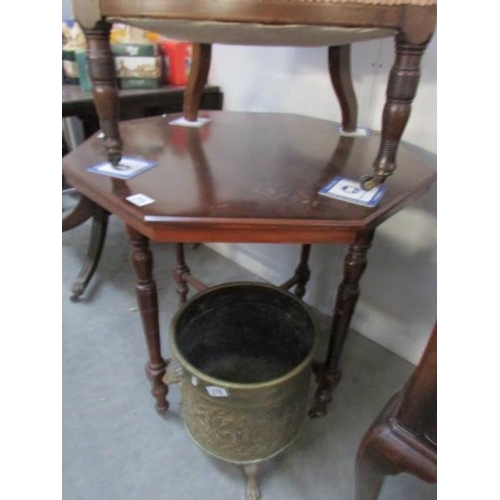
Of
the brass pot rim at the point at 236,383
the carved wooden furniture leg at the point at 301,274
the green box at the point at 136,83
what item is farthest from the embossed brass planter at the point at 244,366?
the green box at the point at 136,83

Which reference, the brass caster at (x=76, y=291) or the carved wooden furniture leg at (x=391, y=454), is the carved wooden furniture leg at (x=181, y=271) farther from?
the carved wooden furniture leg at (x=391, y=454)

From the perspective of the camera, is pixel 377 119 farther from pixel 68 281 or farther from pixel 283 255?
pixel 68 281

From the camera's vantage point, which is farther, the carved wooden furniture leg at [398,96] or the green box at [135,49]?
the green box at [135,49]

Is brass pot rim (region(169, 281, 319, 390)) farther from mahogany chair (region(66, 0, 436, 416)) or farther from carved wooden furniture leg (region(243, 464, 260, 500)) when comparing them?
carved wooden furniture leg (region(243, 464, 260, 500))

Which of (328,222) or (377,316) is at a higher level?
(328,222)

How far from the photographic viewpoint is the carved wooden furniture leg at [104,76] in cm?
55

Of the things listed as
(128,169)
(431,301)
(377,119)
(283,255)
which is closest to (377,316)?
(431,301)

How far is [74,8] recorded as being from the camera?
0.52 meters

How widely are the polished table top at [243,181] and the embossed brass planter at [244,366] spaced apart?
27cm

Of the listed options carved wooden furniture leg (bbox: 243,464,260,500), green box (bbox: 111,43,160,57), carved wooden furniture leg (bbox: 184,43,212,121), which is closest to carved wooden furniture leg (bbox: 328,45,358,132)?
carved wooden furniture leg (bbox: 184,43,212,121)

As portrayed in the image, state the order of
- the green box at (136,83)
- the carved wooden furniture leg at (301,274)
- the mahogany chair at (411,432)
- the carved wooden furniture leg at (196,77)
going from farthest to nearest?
the green box at (136,83)
the carved wooden furniture leg at (301,274)
the carved wooden furniture leg at (196,77)
the mahogany chair at (411,432)

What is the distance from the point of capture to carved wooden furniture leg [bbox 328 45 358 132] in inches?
34.6
